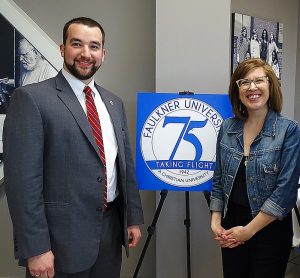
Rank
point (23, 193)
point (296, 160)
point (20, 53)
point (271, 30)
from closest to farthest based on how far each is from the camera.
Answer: point (23, 193)
point (296, 160)
point (20, 53)
point (271, 30)

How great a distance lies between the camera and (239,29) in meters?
2.82

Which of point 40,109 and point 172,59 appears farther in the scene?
point 172,59

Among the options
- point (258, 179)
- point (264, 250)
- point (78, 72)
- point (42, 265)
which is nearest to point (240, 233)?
point (264, 250)

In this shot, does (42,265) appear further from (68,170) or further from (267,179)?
(267,179)

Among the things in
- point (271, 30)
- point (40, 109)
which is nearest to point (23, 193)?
point (40, 109)

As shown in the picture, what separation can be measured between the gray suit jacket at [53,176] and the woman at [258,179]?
61 cm

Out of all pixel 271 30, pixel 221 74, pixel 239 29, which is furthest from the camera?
pixel 271 30

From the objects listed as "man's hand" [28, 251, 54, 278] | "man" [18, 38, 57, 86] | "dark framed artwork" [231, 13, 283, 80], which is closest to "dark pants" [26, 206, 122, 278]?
"man's hand" [28, 251, 54, 278]

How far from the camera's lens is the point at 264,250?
1.47 meters

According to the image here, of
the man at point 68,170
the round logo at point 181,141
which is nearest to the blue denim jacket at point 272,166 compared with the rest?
the round logo at point 181,141

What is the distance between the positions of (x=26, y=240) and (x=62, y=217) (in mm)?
161

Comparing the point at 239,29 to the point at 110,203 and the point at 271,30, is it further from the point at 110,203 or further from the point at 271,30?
the point at 110,203

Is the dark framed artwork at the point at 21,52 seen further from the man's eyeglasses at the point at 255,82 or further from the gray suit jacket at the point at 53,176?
the man's eyeglasses at the point at 255,82

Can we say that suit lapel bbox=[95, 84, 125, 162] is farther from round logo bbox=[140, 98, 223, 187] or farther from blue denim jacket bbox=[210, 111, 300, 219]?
blue denim jacket bbox=[210, 111, 300, 219]
